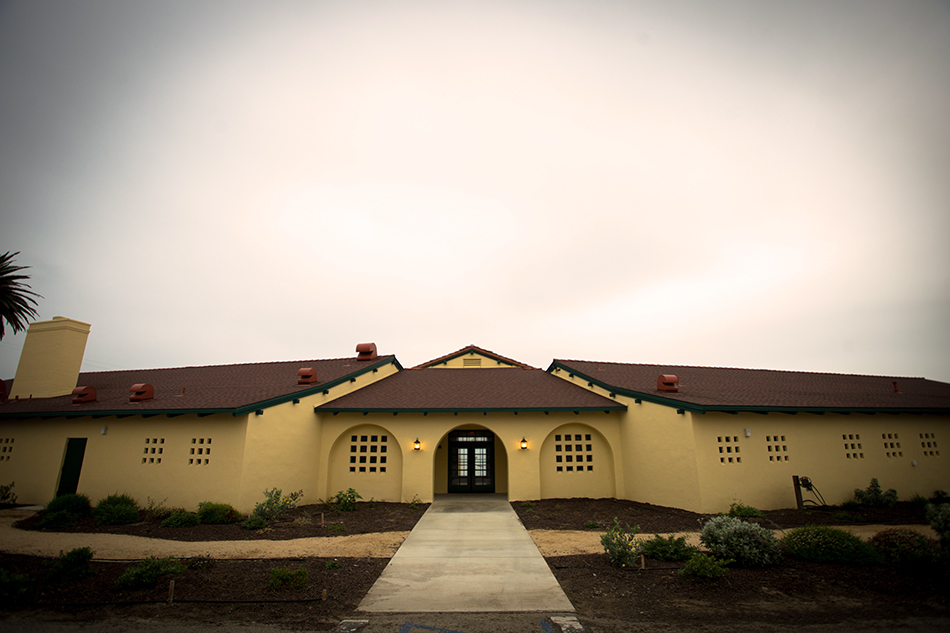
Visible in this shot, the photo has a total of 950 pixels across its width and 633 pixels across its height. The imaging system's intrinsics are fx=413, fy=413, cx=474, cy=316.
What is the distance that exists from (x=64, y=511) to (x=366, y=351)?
1087cm

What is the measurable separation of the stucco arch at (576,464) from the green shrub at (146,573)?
38.0 ft

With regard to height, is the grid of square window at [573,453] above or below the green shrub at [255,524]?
above

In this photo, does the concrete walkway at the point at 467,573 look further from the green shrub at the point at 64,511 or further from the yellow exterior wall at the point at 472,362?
the yellow exterior wall at the point at 472,362

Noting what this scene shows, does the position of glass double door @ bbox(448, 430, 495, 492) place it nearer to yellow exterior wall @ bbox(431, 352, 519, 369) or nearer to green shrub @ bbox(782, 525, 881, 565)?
yellow exterior wall @ bbox(431, 352, 519, 369)

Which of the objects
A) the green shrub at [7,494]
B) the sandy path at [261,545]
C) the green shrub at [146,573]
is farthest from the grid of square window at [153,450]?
the green shrub at [146,573]

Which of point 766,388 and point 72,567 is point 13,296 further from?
point 766,388

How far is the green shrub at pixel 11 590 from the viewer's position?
5.87 metres

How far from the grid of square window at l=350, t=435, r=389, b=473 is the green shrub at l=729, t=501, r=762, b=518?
1153cm

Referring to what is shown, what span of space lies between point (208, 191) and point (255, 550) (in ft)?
55.1

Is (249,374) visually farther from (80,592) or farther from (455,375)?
(80,592)

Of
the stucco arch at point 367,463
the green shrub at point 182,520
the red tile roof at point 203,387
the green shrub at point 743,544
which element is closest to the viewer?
the green shrub at point 743,544

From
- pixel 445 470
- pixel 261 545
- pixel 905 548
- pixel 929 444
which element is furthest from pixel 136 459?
pixel 929 444

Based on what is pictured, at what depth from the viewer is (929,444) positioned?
14.7 metres

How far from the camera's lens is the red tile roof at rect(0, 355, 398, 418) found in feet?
44.4
